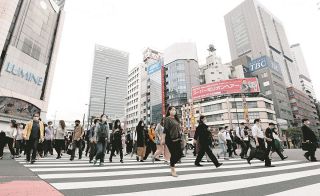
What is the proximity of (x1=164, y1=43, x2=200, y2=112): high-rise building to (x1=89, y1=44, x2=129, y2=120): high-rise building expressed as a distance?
67.7 m

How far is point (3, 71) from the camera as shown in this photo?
25.9 meters

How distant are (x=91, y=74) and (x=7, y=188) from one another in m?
141

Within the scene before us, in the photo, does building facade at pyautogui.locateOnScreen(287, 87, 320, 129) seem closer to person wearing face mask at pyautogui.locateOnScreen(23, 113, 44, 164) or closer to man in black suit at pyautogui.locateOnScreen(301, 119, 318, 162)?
man in black suit at pyautogui.locateOnScreen(301, 119, 318, 162)

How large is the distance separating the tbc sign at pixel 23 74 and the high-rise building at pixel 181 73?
42.7m

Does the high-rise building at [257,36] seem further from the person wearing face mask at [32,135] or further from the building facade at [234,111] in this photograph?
the person wearing face mask at [32,135]

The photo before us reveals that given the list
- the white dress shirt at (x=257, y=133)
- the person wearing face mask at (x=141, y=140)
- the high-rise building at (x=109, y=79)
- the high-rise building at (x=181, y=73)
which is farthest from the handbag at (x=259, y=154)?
the high-rise building at (x=109, y=79)

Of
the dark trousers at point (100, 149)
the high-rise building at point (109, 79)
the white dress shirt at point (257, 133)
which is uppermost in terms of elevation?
the high-rise building at point (109, 79)

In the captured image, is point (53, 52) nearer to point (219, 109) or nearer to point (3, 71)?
point (3, 71)

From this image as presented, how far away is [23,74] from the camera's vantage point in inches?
1125

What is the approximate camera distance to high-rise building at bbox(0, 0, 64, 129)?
26.0 m

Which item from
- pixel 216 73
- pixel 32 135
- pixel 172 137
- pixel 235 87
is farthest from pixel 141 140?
pixel 216 73

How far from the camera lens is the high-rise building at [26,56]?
26031mm

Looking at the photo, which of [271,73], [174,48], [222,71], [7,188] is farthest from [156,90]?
[7,188]

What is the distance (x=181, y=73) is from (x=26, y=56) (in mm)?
49131
